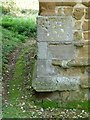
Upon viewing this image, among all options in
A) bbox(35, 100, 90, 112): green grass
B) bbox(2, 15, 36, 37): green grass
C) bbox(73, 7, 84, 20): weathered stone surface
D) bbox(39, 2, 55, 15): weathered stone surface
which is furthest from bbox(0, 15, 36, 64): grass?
bbox(73, 7, 84, 20): weathered stone surface

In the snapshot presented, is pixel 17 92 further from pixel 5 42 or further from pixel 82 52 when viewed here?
pixel 5 42

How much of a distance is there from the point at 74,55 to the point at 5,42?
4814 millimetres

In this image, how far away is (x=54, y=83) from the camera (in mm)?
5465

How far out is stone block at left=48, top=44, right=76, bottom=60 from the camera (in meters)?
5.42

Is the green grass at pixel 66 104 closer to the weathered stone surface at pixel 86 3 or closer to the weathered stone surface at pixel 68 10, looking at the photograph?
the weathered stone surface at pixel 68 10

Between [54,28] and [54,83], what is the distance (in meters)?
0.79

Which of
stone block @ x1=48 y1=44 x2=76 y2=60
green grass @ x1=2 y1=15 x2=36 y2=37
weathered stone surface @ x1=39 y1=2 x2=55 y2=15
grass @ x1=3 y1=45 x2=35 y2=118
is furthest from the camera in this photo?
green grass @ x1=2 y1=15 x2=36 y2=37

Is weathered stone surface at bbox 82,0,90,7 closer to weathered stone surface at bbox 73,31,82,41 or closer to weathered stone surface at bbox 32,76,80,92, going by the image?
weathered stone surface at bbox 73,31,82,41

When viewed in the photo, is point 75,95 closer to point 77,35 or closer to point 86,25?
point 77,35

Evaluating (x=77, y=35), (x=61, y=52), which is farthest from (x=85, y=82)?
(x=77, y=35)

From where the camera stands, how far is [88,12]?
17.7 ft

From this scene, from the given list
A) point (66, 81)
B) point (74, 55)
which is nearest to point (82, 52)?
Answer: point (74, 55)

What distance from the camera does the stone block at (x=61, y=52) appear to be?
5422 millimetres

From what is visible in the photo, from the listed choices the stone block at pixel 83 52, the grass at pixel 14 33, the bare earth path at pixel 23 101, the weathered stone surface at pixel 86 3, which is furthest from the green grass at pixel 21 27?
the weathered stone surface at pixel 86 3
